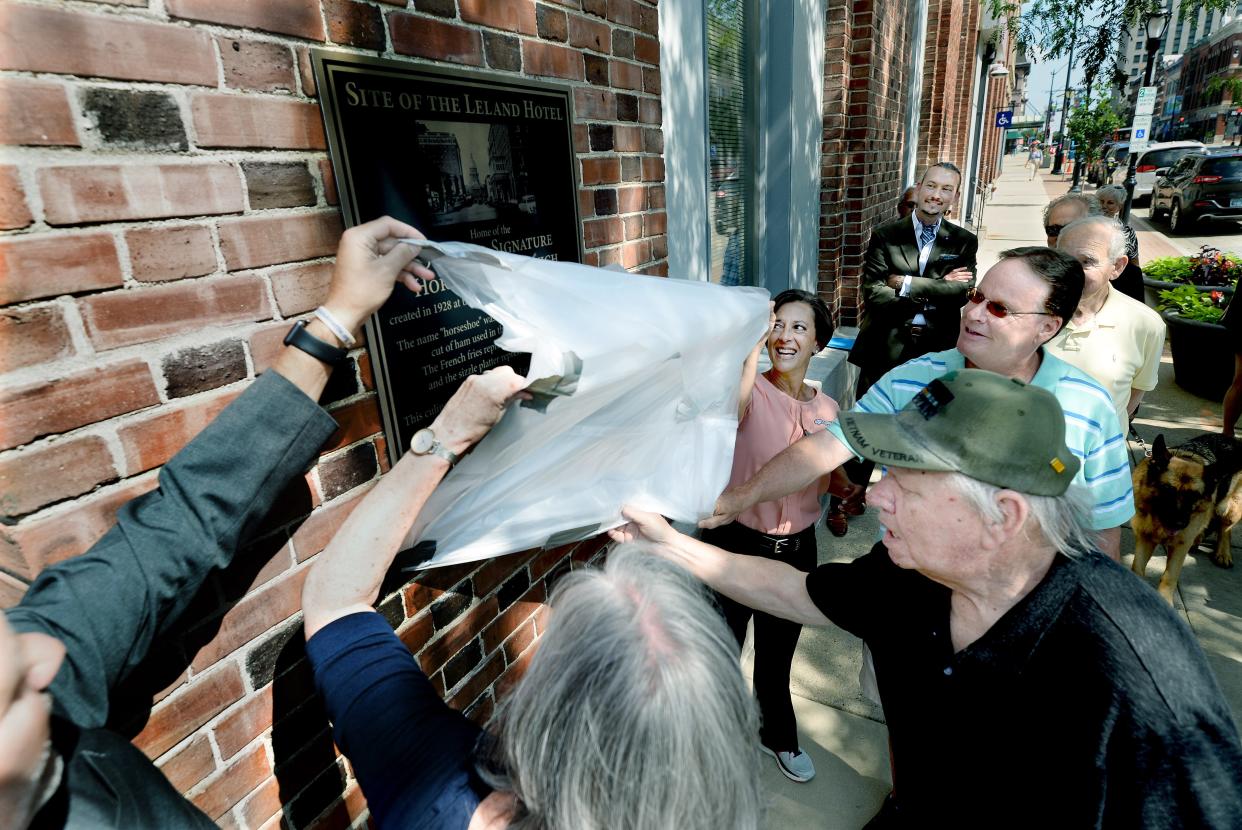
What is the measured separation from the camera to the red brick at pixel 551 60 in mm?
1724

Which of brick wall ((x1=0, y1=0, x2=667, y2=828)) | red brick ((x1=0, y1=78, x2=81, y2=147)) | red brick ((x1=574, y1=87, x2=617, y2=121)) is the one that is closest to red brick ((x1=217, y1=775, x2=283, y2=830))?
brick wall ((x1=0, y1=0, x2=667, y2=828))

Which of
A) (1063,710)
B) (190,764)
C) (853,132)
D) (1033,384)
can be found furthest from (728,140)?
(190,764)

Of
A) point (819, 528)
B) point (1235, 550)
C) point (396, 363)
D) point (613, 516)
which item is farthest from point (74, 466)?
point (1235, 550)

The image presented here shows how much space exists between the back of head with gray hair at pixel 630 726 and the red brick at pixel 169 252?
2.58ft

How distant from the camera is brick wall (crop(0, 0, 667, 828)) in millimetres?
866

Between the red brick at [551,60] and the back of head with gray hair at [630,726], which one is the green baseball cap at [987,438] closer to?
the back of head with gray hair at [630,726]

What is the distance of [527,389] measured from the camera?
47.7 inches

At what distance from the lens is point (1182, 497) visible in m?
3.34

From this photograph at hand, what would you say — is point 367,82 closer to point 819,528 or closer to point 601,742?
point 601,742

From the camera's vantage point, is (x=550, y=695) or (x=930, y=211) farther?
(x=930, y=211)

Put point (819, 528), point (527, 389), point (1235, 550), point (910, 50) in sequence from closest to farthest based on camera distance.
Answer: point (527, 389)
point (1235, 550)
point (819, 528)
point (910, 50)

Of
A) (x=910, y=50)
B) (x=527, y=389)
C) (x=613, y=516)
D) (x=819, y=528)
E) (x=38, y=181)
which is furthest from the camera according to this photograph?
(x=910, y=50)

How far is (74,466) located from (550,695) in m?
0.74

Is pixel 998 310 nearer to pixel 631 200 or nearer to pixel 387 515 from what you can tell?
pixel 631 200
